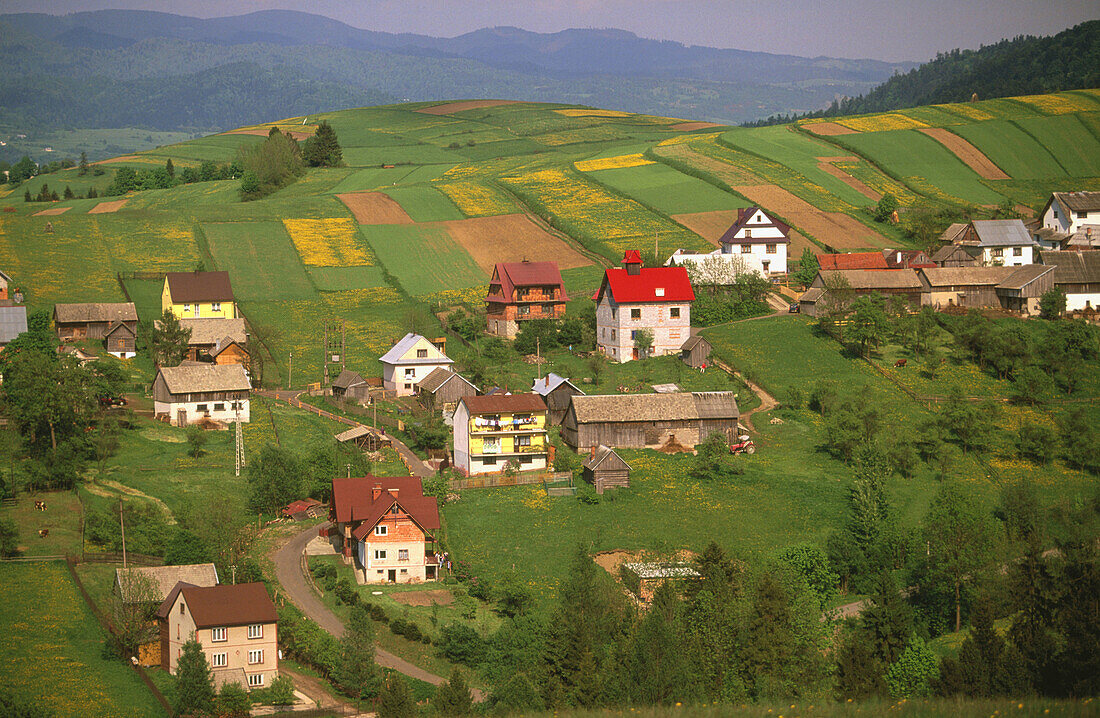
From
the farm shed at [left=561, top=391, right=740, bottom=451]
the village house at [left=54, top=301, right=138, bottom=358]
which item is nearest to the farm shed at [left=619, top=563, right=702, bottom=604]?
the farm shed at [left=561, top=391, right=740, bottom=451]

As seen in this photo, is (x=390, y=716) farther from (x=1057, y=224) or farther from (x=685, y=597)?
(x=1057, y=224)

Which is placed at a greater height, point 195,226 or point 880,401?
point 195,226

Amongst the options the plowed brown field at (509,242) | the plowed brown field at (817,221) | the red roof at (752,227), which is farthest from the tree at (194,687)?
the plowed brown field at (817,221)

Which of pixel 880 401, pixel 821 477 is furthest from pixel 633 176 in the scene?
pixel 821 477

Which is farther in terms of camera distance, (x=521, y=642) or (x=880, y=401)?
(x=880, y=401)

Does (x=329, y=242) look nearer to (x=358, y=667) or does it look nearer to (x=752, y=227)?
(x=752, y=227)

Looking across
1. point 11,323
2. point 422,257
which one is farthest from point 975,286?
point 11,323
